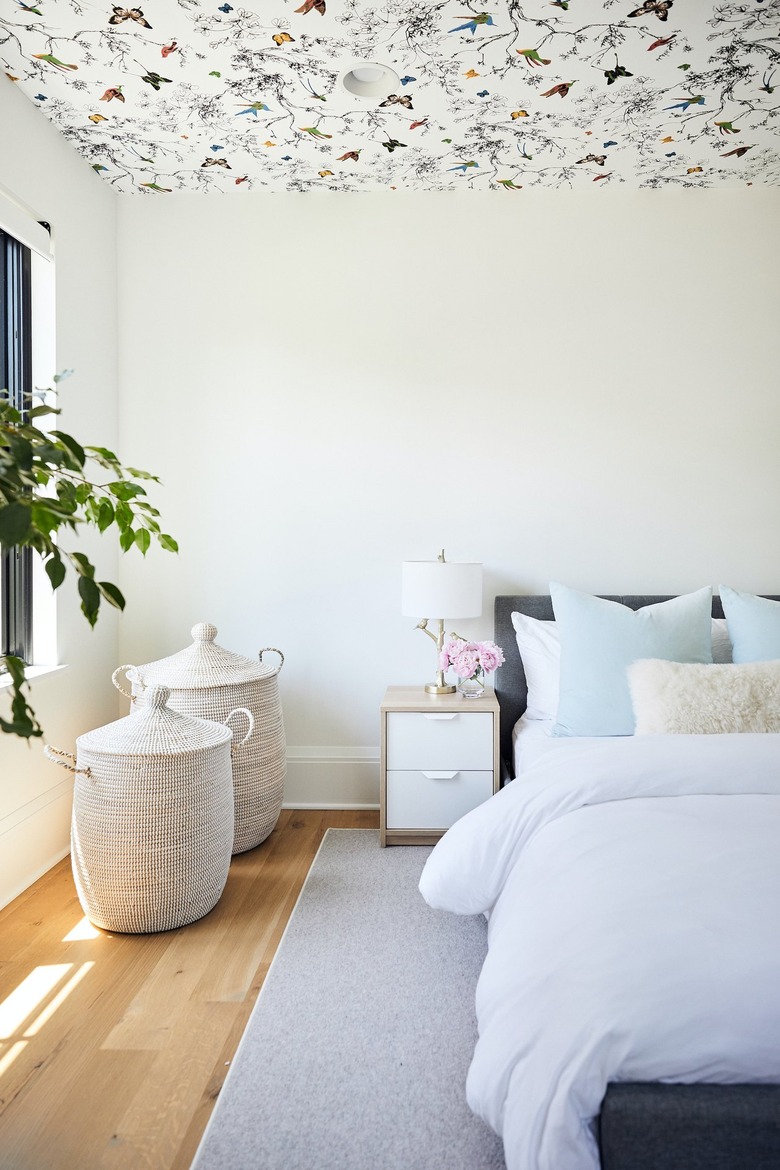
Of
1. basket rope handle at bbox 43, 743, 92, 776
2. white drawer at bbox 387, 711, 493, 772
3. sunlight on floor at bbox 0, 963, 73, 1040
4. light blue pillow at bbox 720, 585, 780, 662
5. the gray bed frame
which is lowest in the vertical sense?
sunlight on floor at bbox 0, 963, 73, 1040

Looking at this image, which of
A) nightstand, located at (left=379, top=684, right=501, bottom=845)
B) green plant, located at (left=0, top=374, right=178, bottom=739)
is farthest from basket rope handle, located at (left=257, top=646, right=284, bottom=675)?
green plant, located at (left=0, top=374, right=178, bottom=739)

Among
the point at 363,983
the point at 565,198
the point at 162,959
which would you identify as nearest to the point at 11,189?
the point at 565,198

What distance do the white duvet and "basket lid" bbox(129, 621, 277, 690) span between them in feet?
4.31

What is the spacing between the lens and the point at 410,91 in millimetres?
2717

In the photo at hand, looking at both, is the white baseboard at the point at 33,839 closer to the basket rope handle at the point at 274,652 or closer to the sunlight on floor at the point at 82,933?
the sunlight on floor at the point at 82,933

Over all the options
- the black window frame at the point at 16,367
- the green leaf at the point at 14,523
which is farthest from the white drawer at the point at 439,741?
the green leaf at the point at 14,523

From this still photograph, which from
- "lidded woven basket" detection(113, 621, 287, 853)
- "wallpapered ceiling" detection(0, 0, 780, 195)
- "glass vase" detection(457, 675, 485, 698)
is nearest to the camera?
"wallpapered ceiling" detection(0, 0, 780, 195)

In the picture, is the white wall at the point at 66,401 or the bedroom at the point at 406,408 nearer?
the white wall at the point at 66,401

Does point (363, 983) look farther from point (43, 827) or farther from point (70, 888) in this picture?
point (43, 827)

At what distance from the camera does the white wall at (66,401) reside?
2740 millimetres

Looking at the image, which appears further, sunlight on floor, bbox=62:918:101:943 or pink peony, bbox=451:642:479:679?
pink peony, bbox=451:642:479:679

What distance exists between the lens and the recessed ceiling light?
258 cm

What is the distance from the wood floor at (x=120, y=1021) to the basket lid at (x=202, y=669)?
709mm

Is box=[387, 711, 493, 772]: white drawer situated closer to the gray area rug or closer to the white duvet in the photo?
the gray area rug
